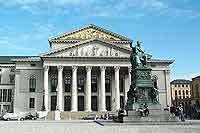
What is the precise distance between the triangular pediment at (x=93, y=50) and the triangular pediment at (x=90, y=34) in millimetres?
4639

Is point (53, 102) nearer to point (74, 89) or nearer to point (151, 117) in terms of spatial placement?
point (74, 89)

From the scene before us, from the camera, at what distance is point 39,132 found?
22.1 meters

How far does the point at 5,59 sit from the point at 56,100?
85.1ft

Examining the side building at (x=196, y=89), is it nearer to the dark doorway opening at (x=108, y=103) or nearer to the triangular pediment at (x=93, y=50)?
the dark doorway opening at (x=108, y=103)

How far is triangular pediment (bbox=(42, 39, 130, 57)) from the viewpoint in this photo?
75.5m

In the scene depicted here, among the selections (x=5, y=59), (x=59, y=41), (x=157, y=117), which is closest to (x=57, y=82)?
(x=59, y=41)

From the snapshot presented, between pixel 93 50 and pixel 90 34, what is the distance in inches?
262

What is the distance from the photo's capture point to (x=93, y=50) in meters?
76.2

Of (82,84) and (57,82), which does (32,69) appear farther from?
(82,84)

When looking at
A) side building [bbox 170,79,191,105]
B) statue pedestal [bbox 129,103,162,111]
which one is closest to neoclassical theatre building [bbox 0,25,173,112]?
statue pedestal [bbox 129,103,162,111]

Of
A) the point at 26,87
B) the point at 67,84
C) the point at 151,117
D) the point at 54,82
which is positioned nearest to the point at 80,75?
the point at 67,84

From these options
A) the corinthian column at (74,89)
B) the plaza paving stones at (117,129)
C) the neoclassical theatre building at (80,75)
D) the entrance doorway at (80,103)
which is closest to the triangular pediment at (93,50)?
the neoclassical theatre building at (80,75)

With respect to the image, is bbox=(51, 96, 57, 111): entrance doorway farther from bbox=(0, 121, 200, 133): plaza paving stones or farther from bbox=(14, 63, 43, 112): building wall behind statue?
bbox=(0, 121, 200, 133): plaza paving stones

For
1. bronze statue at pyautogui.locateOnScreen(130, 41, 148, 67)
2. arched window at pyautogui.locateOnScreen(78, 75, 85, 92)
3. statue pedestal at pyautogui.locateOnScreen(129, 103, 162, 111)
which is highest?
bronze statue at pyautogui.locateOnScreen(130, 41, 148, 67)
